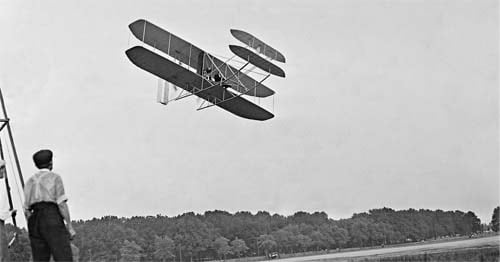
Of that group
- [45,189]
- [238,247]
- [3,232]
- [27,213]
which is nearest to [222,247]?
[238,247]

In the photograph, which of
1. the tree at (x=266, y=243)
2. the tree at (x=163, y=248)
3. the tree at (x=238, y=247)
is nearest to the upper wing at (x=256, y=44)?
the tree at (x=163, y=248)

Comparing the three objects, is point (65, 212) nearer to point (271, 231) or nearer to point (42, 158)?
point (42, 158)

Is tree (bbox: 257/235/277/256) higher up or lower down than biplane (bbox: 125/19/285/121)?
lower down

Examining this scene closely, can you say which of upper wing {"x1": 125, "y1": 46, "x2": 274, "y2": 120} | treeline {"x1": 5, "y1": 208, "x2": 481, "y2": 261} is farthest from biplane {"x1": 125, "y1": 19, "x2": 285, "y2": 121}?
treeline {"x1": 5, "y1": 208, "x2": 481, "y2": 261}

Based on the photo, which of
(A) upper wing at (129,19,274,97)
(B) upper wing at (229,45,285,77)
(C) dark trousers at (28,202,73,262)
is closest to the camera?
(C) dark trousers at (28,202,73,262)

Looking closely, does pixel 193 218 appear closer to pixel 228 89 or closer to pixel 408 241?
pixel 408 241

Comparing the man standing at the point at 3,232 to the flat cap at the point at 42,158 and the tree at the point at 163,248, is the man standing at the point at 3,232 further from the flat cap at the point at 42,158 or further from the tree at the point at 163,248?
the tree at the point at 163,248

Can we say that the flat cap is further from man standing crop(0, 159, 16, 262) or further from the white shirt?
man standing crop(0, 159, 16, 262)

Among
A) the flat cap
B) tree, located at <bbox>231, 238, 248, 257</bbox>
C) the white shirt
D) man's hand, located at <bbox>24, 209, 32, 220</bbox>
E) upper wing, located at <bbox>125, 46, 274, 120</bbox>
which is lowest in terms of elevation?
man's hand, located at <bbox>24, 209, 32, 220</bbox>
